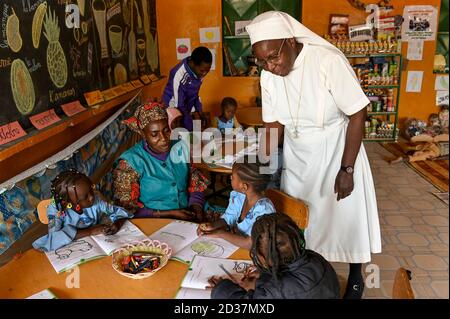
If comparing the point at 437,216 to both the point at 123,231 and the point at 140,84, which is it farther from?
the point at 140,84

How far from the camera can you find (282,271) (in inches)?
49.5

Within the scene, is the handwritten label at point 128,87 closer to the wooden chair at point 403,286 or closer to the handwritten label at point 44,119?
the handwritten label at point 44,119

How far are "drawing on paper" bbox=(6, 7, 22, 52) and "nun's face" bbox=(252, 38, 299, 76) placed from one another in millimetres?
1447

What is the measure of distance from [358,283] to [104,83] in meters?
2.82

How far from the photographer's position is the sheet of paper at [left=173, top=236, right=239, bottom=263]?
4.87 ft

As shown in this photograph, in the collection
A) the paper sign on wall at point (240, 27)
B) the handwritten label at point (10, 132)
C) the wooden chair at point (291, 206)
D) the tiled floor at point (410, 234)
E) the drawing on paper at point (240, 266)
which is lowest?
the tiled floor at point (410, 234)

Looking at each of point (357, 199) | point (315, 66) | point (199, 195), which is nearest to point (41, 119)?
point (199, 195)

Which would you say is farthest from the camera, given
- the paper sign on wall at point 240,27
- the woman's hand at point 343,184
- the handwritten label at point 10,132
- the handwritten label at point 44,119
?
the paper sign on wall at point 240,27

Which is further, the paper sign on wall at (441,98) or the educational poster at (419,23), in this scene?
the paper sign on wall at (441,98)

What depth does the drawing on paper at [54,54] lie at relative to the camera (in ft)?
8.89

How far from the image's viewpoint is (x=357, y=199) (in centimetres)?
198

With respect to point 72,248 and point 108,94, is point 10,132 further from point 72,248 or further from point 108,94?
point 108,94

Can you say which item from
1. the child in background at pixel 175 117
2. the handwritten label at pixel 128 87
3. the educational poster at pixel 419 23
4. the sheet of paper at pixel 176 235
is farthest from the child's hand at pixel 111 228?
the educational poster at pixel 419 23

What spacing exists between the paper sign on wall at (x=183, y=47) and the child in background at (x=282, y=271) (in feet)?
17.3
